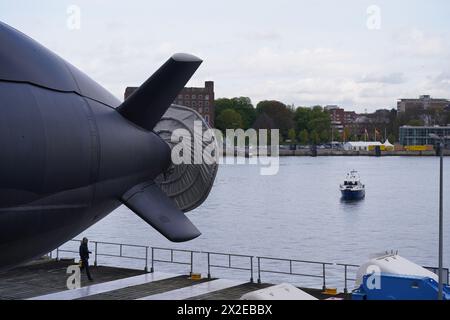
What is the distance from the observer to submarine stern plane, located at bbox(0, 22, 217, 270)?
28.7 feet

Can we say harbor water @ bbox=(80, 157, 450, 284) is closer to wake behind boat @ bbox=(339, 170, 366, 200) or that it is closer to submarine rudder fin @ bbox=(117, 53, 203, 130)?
wake behind boat @ bbox=(339, 170, 366, 200)

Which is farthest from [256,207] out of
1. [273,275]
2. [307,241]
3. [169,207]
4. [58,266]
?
[169,207]

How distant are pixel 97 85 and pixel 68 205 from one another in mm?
2525

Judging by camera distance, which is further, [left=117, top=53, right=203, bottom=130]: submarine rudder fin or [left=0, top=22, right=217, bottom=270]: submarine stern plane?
[left=117, top=53, right=203, bottom=130]: submarine rudder fin

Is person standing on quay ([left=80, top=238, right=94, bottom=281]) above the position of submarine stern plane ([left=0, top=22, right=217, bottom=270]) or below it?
below

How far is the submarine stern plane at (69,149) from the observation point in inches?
344

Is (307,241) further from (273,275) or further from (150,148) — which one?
(150,148)

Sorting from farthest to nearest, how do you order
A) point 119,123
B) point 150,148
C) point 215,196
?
point 215,196 → point 150,148 → point 119,123

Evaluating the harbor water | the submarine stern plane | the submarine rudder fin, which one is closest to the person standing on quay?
the submarine stern plane

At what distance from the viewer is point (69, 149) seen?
31.4 feet

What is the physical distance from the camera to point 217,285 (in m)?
26.2

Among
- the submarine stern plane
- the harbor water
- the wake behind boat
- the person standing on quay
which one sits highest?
the submarine stern plane

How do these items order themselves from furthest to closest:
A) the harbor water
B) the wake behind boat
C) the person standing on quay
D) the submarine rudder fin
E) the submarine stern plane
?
1. the wake behind boat
2. the harbor water
3. the person standing on quay
4. the submarine rudder fin
5. the submarine stern plane

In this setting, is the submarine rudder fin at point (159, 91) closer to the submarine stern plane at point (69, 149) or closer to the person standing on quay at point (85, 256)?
the submarine stern plane at point (69, 149)
